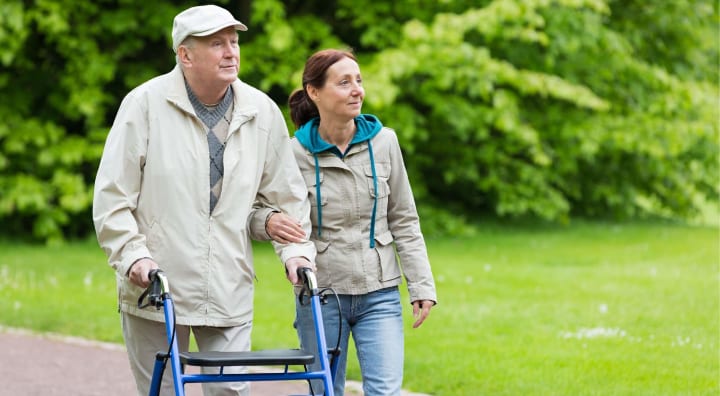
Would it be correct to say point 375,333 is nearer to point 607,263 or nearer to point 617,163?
point 607,263

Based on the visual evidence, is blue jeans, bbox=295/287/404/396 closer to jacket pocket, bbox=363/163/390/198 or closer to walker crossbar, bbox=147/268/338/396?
jacket pocket, bbox=363/163/390/198

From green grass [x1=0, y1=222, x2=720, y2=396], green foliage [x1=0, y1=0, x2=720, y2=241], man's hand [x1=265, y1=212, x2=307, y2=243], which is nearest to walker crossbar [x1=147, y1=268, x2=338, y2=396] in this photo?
man's hand [x1=265, y1=212, x2=307, y2=243]

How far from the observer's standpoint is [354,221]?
16.1 feet

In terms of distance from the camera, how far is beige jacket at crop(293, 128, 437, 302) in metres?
4.88

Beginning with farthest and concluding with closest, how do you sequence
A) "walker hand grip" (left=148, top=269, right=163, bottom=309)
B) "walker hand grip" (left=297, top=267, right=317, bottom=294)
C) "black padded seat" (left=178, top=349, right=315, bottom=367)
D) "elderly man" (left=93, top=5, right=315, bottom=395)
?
"elderly man" (left=93, top=5, right=315, bottom=395) → "walker hand grip" (left=297, top=267, right=317, bottom=294) → "walker hand grip" (left=148, top=269, right=163, bottom=309) → "black padded seat" (left=178, top=349, right=315, bottom=367)

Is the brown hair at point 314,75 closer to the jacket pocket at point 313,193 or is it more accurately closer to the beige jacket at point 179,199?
the jacket pocket at point 313,193

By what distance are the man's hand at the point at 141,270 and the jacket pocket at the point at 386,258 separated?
1095 millimetres

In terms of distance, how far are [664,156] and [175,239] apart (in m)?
15.5

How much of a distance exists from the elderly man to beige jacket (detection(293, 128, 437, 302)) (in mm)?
435

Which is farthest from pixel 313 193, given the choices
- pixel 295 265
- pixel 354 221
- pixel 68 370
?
pixel 68 370

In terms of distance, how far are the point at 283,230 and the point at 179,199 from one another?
1.32ft

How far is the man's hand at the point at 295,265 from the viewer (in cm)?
437

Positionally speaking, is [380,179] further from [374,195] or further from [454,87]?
[454,87]

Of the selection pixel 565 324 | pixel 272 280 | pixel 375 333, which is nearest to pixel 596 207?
pixel 272 280
